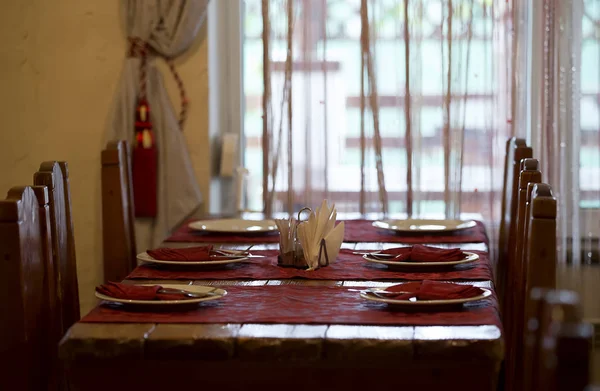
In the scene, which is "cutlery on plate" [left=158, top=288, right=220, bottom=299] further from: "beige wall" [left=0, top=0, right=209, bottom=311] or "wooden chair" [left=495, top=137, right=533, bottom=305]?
"beige wall" [left=0, top=0, right=209, bottom=311]

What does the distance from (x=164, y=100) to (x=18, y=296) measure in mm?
1695

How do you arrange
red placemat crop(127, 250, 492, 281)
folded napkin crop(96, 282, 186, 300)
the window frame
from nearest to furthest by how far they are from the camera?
folded napkin crop(96, 282, 186, 300) < red placemat crop(127, 250, 492, 281) < the window frame

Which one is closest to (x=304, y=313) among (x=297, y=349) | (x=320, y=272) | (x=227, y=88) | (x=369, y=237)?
(x=297, y=349)

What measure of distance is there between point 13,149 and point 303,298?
1.90 metres

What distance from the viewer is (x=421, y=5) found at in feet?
10.1

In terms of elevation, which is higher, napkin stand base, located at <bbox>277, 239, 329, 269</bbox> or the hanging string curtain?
the hanging string curtain

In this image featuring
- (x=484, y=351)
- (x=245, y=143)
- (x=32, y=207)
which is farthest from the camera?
(x=245, y=143)

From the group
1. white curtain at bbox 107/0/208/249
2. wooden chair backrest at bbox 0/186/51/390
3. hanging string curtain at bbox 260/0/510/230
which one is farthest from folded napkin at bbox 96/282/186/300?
hanging string curtain at bbox 260/0/510/230

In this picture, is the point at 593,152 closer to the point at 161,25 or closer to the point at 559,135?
the point at 559,135

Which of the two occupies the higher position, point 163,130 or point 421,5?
point 421,5

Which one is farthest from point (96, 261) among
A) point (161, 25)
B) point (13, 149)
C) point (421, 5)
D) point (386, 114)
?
point (421, 5)

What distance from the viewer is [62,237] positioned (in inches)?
79.2

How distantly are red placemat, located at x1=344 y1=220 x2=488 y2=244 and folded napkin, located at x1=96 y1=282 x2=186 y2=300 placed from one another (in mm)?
854

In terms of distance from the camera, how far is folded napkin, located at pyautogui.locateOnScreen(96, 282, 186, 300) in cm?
151
